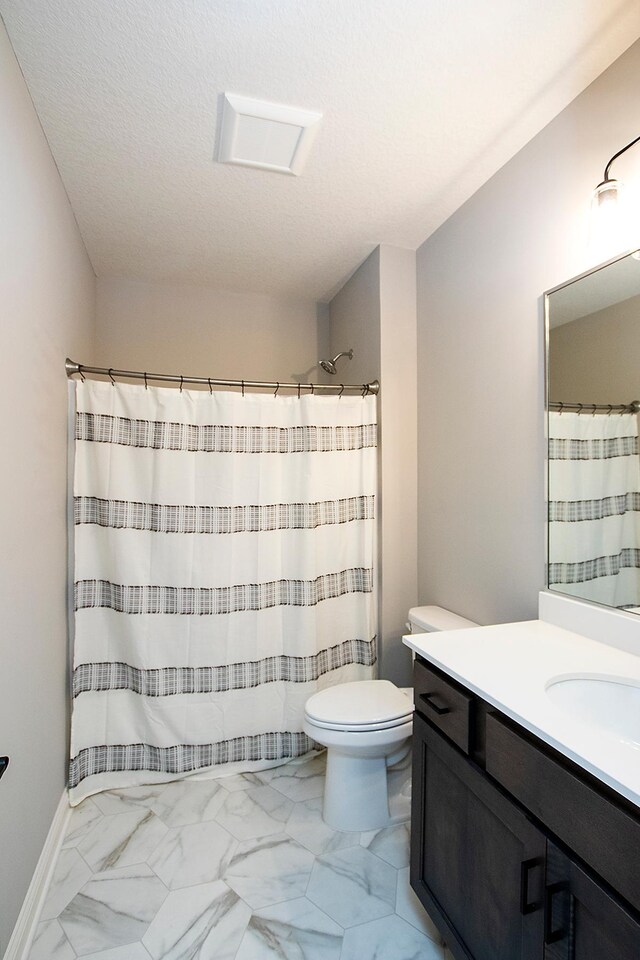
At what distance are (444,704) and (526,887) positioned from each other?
15.3 inches

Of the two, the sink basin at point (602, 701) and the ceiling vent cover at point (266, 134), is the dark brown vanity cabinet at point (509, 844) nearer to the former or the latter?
the sink basin at point (602, 701)

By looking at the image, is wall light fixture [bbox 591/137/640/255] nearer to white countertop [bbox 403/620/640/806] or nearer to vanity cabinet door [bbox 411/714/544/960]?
white countertop [bbox 403/620/640/806]

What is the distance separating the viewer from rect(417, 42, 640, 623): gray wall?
1496mm

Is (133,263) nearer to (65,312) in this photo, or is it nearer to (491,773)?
(65,312)

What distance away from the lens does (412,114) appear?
1562 millimetres

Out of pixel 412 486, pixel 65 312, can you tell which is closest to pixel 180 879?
pixel 412 486

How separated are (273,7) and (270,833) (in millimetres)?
2525

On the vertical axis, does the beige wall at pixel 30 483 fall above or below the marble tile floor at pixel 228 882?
above

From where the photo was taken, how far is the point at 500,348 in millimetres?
1851

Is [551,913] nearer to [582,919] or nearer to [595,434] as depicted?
[582,919]

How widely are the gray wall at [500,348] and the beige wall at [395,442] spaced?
0.23ft

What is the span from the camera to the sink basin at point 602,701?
45.0 inches

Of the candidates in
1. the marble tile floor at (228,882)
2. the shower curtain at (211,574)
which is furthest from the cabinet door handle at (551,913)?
the shower curtain at (211,574)

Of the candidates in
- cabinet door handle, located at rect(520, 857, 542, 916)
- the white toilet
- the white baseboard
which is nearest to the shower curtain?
the white baseboard
